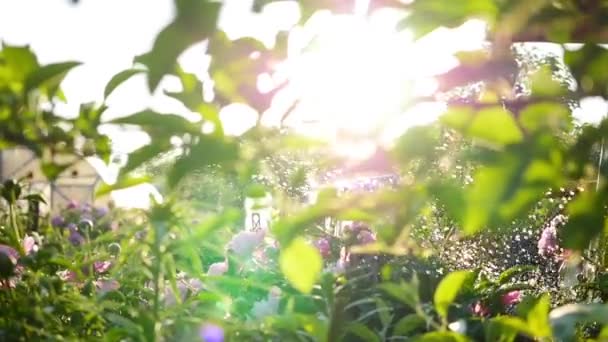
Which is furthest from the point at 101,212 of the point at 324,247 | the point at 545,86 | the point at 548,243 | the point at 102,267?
the point at 545,86

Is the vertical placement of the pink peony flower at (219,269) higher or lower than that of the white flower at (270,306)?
lower

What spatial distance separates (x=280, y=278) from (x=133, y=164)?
1.28m

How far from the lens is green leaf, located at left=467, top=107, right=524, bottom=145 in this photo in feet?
1.65

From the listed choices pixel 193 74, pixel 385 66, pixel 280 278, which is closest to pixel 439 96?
pixel 385 66

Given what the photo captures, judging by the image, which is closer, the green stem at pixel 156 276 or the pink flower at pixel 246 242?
the green stem at pixel 156 276

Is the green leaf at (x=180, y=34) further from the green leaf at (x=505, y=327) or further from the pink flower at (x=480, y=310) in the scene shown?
the pink flower at (x=480, y=310)

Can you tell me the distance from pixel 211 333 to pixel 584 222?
39cm

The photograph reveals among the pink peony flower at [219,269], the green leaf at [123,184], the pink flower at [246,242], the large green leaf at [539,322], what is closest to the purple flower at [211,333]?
the green leaf at [123,184]

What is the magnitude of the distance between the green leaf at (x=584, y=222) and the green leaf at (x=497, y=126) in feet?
0.30

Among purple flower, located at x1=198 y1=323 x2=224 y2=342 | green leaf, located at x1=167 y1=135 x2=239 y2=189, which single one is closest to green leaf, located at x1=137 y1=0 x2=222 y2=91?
green leaf, located at x1=167 y1=135 x2=239 y2=189

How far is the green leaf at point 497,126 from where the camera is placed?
0.50m

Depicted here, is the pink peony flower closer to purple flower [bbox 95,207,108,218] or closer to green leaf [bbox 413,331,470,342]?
green leaf [bbox 413,331,470,342]

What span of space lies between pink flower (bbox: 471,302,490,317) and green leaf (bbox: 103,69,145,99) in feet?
3.58

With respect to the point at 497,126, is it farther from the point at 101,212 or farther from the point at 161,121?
the point at 101,212
